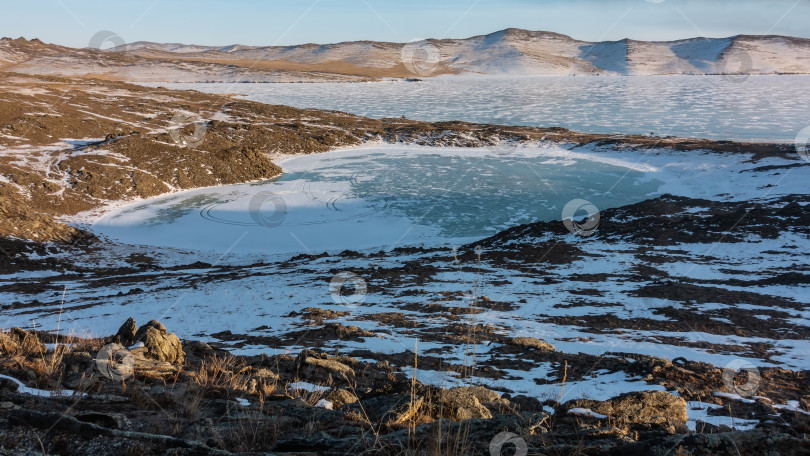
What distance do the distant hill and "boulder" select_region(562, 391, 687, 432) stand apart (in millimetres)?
101513

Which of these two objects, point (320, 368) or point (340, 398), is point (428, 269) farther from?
point (340, 398)

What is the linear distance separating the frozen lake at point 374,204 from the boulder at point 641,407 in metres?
12.0

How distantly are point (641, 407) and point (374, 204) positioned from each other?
53.2ft

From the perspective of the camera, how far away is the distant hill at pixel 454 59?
102 meters

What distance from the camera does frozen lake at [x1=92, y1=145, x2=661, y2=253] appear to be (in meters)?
17.0

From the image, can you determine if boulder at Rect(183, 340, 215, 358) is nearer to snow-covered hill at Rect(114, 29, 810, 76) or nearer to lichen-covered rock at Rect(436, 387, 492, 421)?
lichen-covered rock at Rect(436, 387, 492, 421)

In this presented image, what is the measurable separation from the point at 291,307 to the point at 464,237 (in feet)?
25.9

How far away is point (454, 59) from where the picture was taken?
486 feet

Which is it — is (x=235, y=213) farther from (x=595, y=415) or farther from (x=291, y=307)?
(x=595, y=415)

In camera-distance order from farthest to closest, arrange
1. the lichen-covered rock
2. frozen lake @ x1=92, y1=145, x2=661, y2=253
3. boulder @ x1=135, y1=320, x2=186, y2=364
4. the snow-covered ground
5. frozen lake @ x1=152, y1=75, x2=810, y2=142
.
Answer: frozen lake @ x1=152, y1=75, x2=810, y2=142 < frozen lake @ x1=92, y1=145, x2=661, y2=253 < the snow-covered ground < boulder @ x1=135, y1=320, x2=186, y2=364 < the lichen-covered rock

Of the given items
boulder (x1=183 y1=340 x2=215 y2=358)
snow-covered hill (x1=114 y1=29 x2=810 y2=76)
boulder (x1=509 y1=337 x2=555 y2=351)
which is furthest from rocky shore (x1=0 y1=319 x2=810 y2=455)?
snow-covered hill (x1=114 y1=29 x2=810 y2=76)

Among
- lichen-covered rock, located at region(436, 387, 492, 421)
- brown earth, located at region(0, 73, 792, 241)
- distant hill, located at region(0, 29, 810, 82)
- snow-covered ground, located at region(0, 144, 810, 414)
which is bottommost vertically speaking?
snow-covered ground, located at region(0, 144, 810, 414)

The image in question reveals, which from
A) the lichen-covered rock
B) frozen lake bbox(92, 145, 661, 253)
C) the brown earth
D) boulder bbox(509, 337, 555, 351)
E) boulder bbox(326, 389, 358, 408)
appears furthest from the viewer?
the brown earth

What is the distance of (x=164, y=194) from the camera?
22.4 meters
